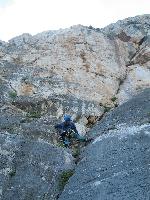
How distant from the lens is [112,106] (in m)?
26.5

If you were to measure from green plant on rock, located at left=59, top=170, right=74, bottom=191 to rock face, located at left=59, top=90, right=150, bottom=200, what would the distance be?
1.32 ft

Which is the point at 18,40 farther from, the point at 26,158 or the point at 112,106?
the point at 26,158

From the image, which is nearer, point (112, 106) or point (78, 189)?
point (78, 189)

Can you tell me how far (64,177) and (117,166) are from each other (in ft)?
7.75

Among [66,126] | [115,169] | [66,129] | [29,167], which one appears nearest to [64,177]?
[29,167]

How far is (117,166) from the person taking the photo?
54.7ft

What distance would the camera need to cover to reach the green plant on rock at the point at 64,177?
17.4 meters

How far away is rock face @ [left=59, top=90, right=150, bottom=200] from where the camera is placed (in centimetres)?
1514

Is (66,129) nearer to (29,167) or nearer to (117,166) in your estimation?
(29,167)

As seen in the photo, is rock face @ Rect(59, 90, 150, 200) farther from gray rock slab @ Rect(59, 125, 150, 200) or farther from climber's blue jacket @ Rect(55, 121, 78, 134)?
climber's blue jacket @ Rect(55, 121, 78, 134)

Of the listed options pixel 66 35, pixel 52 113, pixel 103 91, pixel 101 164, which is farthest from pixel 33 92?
pixel 101 164

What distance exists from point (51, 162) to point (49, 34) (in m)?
16.5

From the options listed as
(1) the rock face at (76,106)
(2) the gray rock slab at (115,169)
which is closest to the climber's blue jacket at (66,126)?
(1) the rock face at (76,106)

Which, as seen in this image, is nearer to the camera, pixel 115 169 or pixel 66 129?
pixel 115 169
